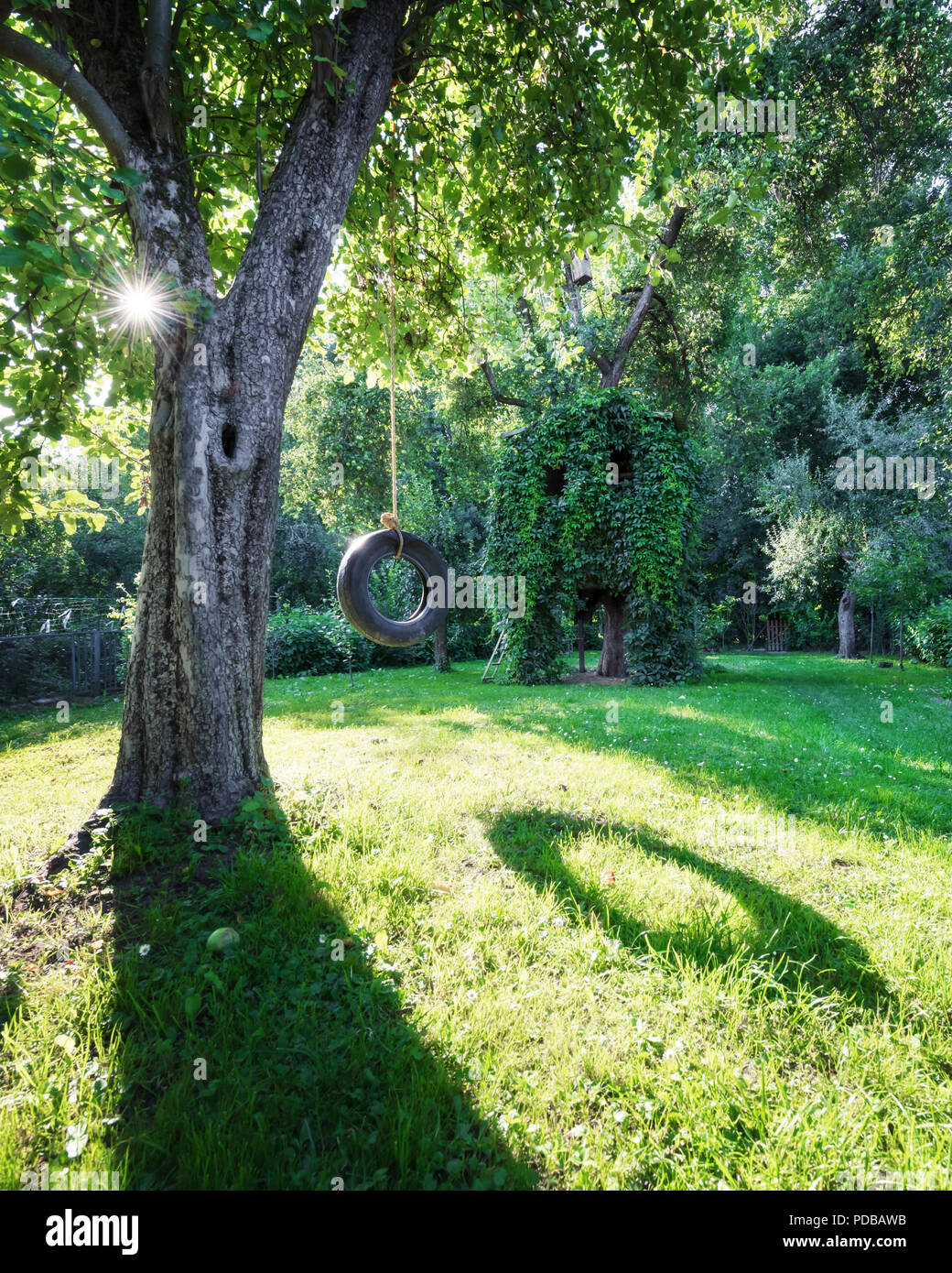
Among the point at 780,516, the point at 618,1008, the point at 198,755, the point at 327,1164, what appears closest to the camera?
the point at 327,1164

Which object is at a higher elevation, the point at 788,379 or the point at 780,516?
the point at 788,379

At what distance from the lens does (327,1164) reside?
1796 mm

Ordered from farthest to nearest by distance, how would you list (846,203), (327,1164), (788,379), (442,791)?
(788,379), (846,203), (442,791), (327,1164)

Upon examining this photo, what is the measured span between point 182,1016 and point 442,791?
3.16 meters

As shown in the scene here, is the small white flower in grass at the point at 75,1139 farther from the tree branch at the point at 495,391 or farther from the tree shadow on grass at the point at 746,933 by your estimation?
the tree branch at the point at 495,391

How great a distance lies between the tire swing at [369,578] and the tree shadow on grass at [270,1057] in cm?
215

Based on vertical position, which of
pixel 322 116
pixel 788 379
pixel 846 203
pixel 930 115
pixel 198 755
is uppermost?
pixel 788 379

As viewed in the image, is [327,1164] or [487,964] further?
[487,964]

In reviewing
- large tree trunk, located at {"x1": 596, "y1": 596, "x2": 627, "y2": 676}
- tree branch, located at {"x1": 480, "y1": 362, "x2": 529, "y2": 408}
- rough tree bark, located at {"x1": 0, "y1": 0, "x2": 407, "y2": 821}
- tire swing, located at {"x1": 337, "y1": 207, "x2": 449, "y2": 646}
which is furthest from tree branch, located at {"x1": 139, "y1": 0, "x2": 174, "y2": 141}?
tree branch, located at {"x1": 480, "y1": 362, "x2": 529, "y2": 408}

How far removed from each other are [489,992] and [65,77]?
5457 mm

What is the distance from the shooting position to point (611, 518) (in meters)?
14.1

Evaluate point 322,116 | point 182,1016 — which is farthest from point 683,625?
point 182,1016

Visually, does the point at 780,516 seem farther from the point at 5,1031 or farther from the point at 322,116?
the point at 5,1031

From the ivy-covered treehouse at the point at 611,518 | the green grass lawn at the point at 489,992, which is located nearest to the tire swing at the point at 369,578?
the green grass lawn at the point at 489,992
